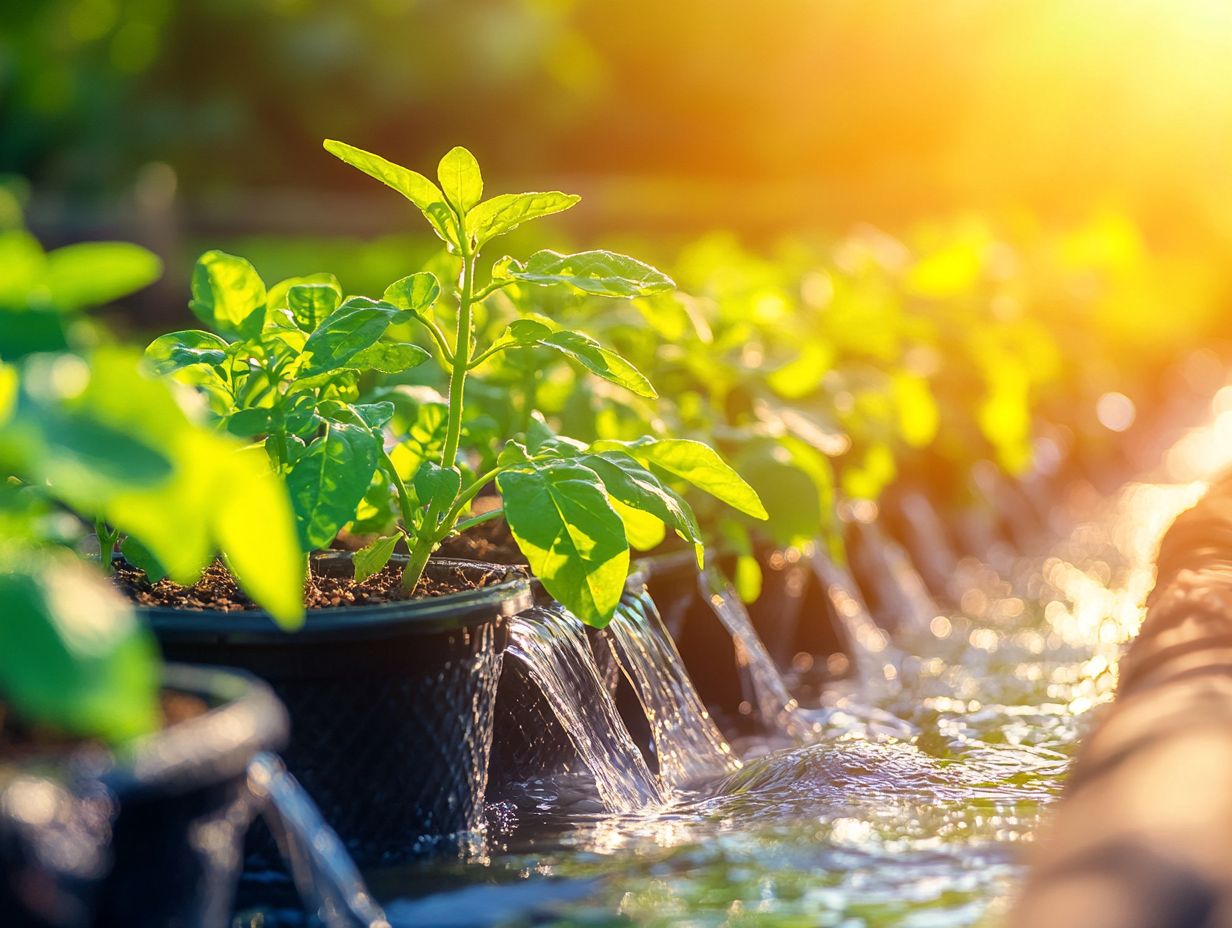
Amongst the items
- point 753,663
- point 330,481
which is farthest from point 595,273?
point 753,663

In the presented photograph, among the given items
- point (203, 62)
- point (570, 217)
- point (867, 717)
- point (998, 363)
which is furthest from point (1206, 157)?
point (203, 62)

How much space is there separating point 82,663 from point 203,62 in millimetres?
23967

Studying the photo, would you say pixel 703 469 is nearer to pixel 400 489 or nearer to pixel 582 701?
pixel 400 489

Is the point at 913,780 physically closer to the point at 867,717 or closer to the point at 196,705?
the point at 867,717

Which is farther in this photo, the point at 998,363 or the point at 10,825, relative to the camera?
the point at 998,363

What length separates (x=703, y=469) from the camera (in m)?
1.96

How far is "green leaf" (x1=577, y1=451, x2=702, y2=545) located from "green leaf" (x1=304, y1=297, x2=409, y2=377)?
1.02 ft

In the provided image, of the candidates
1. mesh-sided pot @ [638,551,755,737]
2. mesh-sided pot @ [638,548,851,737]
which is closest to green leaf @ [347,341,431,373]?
mesh-sided pot @ [638,548,851,737]

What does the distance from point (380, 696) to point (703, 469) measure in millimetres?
505

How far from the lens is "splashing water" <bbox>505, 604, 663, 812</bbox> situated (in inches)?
87.0

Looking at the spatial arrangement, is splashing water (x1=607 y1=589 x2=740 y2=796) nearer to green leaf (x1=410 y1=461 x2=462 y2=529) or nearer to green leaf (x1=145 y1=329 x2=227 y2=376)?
green leaf (x1=410 y1=461 x2=462 y2=529)

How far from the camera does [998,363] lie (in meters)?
4.57

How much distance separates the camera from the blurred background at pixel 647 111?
14648 millimetres

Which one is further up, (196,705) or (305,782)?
(196,705)
